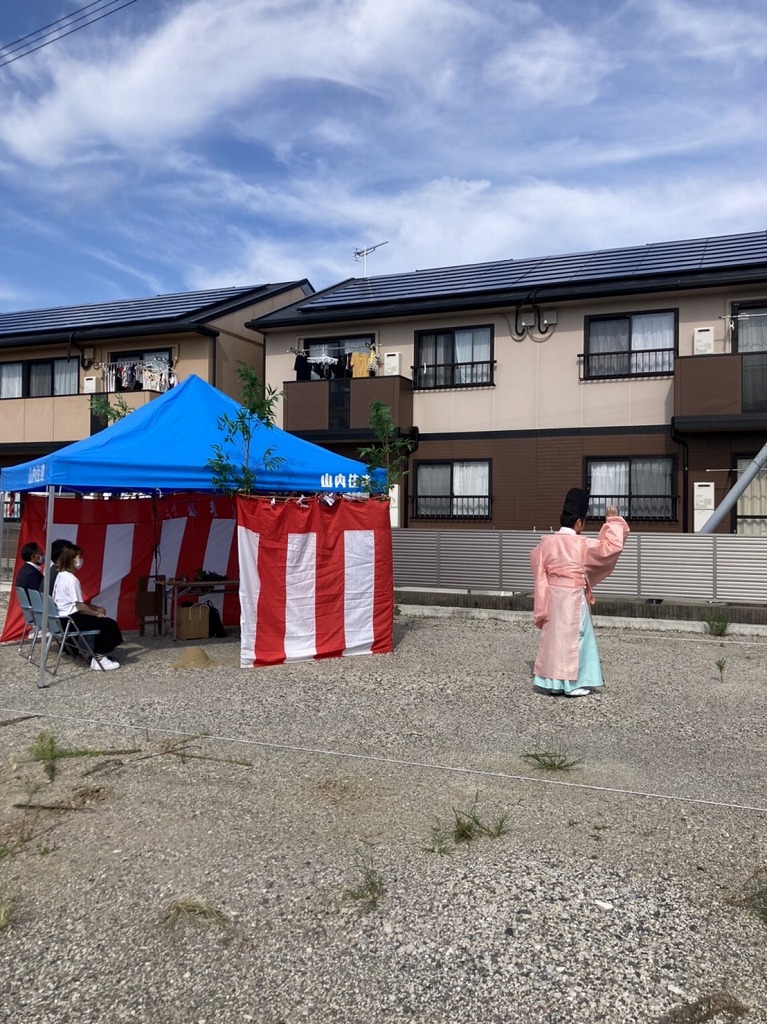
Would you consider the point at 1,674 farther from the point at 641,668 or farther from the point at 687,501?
the point at 687,501

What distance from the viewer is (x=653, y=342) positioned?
1623cm

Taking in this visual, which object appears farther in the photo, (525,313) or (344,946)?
(525,313)

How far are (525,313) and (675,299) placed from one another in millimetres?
2884

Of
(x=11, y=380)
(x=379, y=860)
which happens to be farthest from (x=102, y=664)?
(x=11, y=380)

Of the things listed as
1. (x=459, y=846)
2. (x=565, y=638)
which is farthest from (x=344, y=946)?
(x=565, y=638)

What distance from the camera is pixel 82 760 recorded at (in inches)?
209

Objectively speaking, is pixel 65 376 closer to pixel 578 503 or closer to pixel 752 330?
pixel 752 330

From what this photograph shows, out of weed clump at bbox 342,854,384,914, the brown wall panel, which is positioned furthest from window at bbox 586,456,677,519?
weed clump at bbox 342,854,384,914

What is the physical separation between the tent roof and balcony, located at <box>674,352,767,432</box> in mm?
7860

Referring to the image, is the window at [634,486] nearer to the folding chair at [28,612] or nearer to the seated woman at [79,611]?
the seated woman at [79,611]

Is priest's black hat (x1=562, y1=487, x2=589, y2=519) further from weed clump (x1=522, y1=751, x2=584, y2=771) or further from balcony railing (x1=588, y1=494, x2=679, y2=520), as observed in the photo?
balcony railing (x1=588, y1=494, x2=679, y2=520)

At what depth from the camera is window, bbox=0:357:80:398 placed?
21.8 meters

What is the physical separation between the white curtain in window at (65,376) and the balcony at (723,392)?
14.8 m

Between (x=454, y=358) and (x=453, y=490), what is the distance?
9.26 ft
